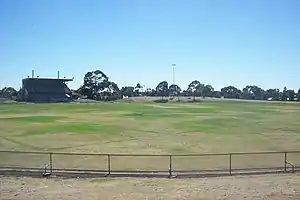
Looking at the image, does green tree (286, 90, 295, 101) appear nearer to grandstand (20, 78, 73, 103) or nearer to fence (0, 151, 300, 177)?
grandstand (20, 78, 73, 103)

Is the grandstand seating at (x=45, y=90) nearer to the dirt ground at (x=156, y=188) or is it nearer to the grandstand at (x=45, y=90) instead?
the grandstand at (x=45, y=90)

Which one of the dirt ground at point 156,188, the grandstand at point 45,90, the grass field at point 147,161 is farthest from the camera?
the grandstand at point 45,90

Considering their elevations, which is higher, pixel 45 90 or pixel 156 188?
pixel 45 90

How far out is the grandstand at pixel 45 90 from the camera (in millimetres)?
154750

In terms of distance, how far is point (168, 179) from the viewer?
60.3ft

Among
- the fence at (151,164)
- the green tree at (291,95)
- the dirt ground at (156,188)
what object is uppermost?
the green tree at (291,95)

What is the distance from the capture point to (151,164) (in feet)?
76.4

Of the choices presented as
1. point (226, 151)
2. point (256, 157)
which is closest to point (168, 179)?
point (256, 157)

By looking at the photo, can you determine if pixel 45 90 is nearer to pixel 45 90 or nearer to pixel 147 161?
pixel 45 90

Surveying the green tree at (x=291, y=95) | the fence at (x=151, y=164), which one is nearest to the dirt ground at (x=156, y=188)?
the fence at (x=151, y=164)

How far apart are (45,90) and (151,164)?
14304 cm

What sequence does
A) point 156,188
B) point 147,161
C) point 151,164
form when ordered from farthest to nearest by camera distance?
point 147,161 → point 151,164 → point 156,188

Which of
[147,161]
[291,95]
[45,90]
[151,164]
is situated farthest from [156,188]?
[291,95]

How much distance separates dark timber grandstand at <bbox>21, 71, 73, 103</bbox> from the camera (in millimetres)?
154750
